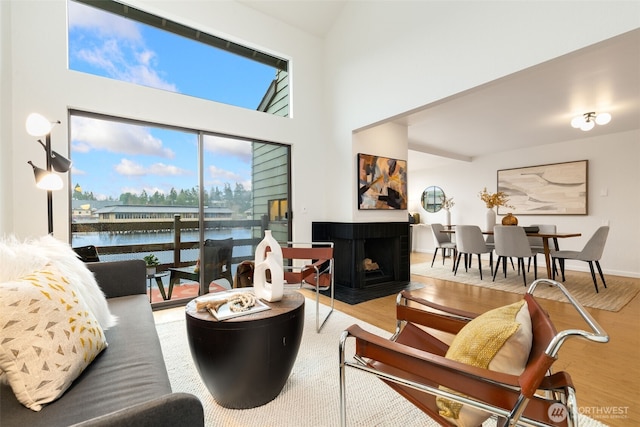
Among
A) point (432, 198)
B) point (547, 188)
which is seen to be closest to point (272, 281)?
point (547, 188)

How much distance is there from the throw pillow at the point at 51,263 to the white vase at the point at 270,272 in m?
0.81

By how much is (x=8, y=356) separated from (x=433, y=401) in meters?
1.43

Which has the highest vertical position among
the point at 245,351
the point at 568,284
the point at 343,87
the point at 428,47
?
the point at 343,87

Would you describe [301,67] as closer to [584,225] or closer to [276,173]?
[276,173]

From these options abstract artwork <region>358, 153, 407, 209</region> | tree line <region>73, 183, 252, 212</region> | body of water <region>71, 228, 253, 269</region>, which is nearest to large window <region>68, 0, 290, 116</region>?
tree line <region>73, 183, 252, 212</region>

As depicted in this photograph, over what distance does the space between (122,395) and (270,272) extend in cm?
88

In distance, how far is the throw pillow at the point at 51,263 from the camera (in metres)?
1.16

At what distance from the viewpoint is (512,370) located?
0.93 metres

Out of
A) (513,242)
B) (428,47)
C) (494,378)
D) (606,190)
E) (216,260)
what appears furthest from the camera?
(606,190)

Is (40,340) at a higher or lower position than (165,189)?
lower

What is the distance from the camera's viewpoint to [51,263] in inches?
52.2

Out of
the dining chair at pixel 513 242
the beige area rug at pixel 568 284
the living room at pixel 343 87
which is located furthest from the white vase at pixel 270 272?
the dining chair at pixel 513 242

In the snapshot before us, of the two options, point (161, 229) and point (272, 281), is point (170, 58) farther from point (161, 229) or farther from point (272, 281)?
point (272, 281)

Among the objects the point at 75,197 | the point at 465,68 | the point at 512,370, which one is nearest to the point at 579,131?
the point at 465,68
